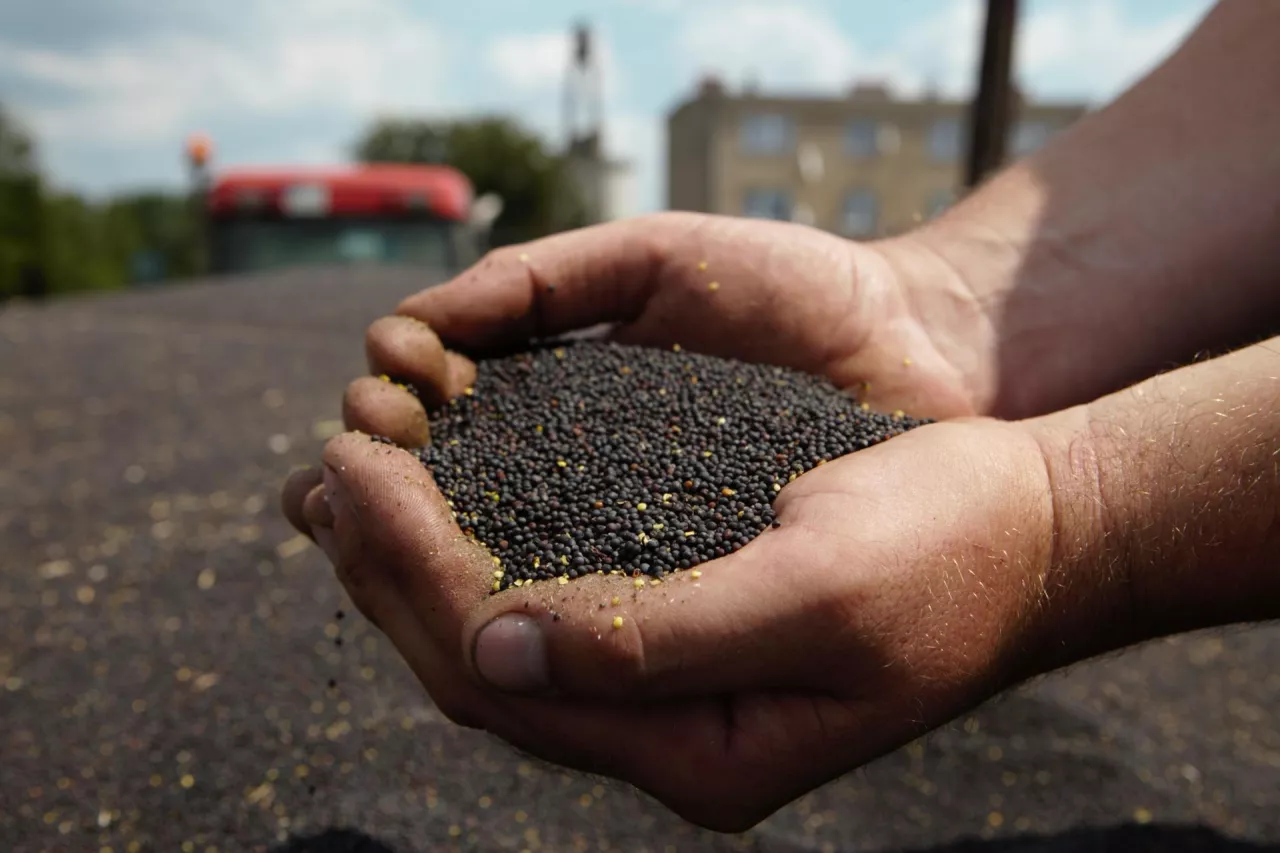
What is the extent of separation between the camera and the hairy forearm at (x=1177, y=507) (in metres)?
1.67

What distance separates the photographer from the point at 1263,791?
2.86m

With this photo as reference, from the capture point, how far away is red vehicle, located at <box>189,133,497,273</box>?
8.84 metres

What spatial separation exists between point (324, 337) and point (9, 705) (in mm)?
5288

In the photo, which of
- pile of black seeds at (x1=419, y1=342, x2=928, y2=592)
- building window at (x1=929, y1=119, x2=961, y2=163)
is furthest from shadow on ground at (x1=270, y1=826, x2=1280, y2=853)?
building window at (x1=929, y1=119, x2=961, y2=163)

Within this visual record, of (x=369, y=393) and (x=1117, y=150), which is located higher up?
(x=1117, y=150)

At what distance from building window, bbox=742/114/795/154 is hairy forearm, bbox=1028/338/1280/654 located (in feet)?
112

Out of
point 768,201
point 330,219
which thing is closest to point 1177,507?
point 330,219

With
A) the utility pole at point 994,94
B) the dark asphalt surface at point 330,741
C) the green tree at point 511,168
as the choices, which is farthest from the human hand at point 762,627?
the green tree at point 511,168

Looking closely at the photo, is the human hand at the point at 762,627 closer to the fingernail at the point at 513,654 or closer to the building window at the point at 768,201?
the fingernail at the point at 513,654

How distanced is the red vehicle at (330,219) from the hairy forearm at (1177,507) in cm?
777

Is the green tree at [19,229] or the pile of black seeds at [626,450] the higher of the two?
the pile of black seeds at [626,450]

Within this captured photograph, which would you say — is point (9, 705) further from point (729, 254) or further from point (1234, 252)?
point (1234, 252)

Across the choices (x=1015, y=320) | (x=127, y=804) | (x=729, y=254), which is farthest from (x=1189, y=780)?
(x=127, y=804)

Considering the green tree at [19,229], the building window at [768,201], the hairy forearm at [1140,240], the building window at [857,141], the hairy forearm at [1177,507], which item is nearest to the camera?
the hairy forearm at [1177,507]
